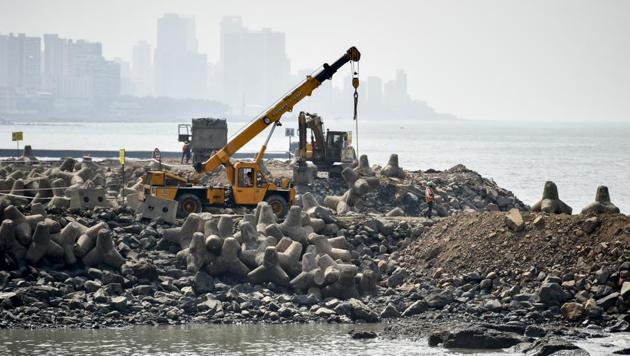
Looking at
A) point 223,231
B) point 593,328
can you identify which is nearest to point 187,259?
point 223,231

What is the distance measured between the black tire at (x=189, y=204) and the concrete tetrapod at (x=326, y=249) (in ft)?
24.6

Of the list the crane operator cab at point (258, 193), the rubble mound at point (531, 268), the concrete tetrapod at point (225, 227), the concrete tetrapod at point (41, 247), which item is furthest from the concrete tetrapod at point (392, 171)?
the concrete tetrapod at point (41, 247)

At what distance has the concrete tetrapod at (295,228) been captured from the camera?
34.6 metres

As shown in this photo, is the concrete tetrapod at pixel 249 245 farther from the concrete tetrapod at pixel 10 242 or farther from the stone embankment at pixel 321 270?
the concrete tetrapod at pixel 10 242

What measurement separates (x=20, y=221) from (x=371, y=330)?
914cm

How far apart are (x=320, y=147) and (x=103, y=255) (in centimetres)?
2228

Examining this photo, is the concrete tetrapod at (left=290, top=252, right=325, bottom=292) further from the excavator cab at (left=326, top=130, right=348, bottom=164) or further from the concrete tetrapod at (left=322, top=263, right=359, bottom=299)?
the excavator cab at (left=326, top=130, right=348, bottom=164)

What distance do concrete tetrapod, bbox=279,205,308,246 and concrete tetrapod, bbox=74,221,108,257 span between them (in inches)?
181

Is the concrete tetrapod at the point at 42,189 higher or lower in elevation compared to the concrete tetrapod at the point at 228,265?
higher

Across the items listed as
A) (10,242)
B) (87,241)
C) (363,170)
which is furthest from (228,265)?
(363,170)

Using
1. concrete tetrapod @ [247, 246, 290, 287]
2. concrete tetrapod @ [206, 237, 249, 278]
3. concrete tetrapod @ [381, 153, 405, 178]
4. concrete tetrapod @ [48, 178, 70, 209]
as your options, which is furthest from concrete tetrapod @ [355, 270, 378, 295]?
concrete tetrapod @ [381, 153, 405, 178]

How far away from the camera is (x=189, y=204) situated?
136ft

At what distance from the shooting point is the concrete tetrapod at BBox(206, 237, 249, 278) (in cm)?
3262

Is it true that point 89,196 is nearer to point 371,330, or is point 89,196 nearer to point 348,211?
point 348,211
